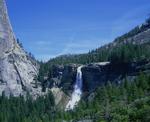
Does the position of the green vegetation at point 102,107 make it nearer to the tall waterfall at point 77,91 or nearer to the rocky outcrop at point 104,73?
the tall waterfall at point 77,91

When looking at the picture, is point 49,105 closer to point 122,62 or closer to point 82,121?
point 122,62

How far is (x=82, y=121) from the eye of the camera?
103 meters

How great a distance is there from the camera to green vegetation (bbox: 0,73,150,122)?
8506 centimetres

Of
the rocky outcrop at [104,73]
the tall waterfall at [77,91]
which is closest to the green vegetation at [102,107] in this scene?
the tall waterfall at [77,91]

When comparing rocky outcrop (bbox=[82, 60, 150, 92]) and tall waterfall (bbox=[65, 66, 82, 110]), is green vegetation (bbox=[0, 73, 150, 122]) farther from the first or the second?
rocky outcrop (bbox=[82, 60, 150, 92])

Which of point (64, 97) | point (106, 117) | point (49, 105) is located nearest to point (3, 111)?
point (49, 105)

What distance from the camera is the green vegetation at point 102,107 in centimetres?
8506

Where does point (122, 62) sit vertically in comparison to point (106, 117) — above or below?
above

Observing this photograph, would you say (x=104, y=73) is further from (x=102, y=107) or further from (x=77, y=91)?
(x=102, y=107)

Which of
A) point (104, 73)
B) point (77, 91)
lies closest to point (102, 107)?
point (104, 73)

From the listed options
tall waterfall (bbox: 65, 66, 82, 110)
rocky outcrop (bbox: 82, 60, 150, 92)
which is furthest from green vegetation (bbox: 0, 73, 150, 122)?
rocky outcrop (bbox: 82, 60, 150, 92)

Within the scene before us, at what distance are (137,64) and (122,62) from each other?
40.8ft

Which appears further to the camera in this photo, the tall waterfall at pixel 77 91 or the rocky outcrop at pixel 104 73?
the tall waterfall at pixel 77 91

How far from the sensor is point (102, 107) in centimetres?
11869
